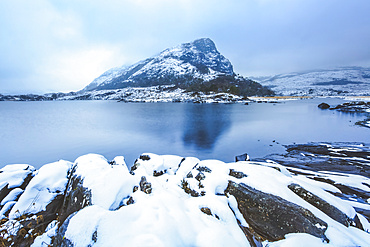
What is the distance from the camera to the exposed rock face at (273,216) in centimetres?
412

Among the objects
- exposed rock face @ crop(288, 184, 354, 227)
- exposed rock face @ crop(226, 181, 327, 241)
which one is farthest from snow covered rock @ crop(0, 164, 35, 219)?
exposed rock face @ crop(288, 184, 354, 227)

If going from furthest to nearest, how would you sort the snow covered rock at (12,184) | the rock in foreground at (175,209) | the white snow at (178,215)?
1. the snow covered rock at (12,184)
2. the rock in foreground at (175,209)
3. the white snow at (178,215)

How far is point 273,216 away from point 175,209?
2.77 m

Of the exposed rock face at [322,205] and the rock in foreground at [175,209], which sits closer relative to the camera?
the rock in foreground at [175,209]

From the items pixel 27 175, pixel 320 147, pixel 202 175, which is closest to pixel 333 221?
pixel 202 175

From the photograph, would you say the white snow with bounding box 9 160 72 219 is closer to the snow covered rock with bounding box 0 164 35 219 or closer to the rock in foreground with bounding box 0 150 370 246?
the rock in foreground with bounding box 0 150 370 246

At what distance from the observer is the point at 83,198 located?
507 centimetres

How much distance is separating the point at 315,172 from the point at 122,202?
9.93 meters

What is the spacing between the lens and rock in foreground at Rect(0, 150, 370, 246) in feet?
11.1

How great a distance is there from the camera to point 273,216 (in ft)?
14.9

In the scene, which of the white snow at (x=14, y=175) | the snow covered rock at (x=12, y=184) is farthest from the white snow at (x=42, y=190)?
the white snow at (x=14, y=175)

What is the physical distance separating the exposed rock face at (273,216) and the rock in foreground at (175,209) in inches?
0.9

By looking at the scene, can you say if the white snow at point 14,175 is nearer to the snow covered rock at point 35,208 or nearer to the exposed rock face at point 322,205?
the snow covered rock at point 35,208

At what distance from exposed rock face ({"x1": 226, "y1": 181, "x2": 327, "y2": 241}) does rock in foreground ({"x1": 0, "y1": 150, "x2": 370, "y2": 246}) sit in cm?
2
